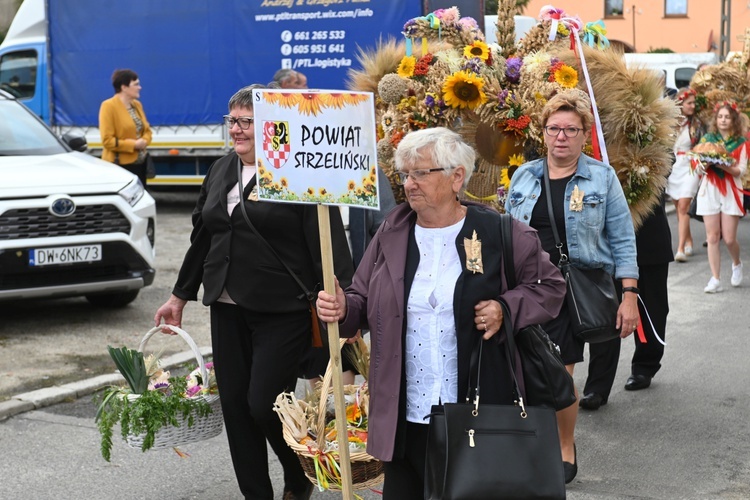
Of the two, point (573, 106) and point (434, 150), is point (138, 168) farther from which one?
point (434, 150)

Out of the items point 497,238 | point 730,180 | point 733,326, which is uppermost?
point 497,238

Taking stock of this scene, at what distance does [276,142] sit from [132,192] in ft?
17.6

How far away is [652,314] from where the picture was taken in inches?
275

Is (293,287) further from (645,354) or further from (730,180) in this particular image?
(730,180)

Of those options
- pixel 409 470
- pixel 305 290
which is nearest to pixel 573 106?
pixel 305 290

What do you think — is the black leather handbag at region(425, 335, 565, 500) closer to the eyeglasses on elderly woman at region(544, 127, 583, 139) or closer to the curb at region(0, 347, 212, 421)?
the eyeglasses on elderly woman at region(544, 127, 583, 139)

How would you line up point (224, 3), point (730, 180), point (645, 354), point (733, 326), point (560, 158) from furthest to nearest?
point (224, 3)
point (730, 180)
point (733, 326)
point (645, 354)
point (560, 158)

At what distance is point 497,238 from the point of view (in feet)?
11.8

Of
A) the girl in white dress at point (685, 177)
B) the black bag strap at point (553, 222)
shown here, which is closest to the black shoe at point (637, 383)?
the black bag strap at point (553, 222)

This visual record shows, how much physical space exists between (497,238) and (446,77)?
257 centimetres

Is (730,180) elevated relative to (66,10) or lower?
lower

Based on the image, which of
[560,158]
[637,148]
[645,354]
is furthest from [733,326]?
[560,158]

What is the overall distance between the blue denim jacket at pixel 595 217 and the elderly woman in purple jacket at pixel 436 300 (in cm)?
143

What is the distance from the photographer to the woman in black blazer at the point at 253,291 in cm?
448
